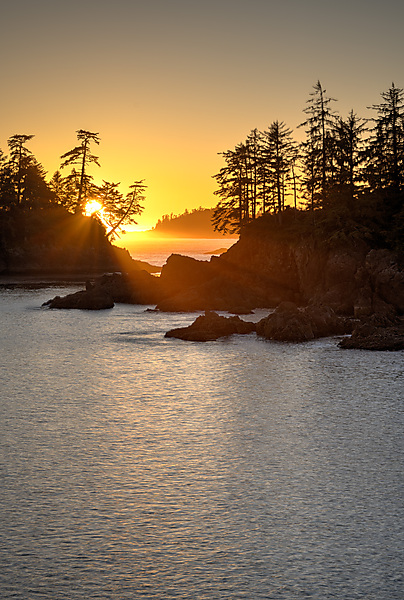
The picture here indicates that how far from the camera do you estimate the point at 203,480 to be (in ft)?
52.9

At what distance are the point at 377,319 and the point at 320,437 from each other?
74.4 ft

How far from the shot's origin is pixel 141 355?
1405 inches

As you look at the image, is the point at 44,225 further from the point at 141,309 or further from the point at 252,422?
the point at 252,422

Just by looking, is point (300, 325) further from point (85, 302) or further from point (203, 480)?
point (85, 302)

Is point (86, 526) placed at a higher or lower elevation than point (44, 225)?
lower

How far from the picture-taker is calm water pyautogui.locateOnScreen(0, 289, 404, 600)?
11211 mm

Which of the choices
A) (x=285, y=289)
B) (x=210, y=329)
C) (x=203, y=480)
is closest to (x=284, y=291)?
(x=285, y=289)

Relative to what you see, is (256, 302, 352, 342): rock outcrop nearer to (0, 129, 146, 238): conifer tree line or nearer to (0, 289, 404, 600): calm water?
(0, 289, 404, 600): calm water

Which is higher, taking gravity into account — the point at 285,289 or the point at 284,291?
the point at 285,289

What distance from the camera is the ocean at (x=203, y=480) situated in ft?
36.8

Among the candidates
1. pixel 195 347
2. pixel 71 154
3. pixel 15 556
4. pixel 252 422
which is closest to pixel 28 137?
pixel 71 154

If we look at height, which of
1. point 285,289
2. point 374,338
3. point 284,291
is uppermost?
point 285,289

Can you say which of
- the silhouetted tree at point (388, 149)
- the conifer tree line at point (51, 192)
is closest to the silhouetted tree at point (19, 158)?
the conifer tree line at point (51, 192)

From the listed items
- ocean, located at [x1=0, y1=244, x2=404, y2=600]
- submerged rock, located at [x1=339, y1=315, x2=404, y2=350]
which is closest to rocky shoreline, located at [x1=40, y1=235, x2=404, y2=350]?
submerged rock, located at [x1=339, y1=315, x2=404, y2=350]
